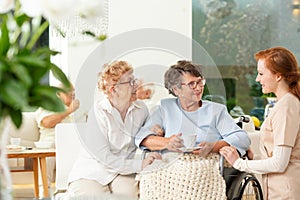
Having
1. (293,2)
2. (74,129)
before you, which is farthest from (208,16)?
(74,129)

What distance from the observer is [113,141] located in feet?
12.1

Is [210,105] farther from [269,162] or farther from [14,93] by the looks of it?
[14,93]

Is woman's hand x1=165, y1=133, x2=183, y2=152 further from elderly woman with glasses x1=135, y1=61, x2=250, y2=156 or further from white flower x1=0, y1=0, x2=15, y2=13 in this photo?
white flower x1=0, y1=0, x2=15, y2=13

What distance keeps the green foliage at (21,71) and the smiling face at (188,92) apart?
2.13 meters

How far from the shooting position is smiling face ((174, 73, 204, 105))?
348cm

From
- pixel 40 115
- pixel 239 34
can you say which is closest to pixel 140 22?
pixel 239 34

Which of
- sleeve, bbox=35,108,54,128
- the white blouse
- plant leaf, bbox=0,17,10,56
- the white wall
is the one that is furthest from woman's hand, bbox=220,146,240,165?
the white wall

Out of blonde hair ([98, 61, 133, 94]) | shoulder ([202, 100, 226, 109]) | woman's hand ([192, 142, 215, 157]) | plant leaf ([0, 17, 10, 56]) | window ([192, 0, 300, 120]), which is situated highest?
window ([192, 0, 300, 120])

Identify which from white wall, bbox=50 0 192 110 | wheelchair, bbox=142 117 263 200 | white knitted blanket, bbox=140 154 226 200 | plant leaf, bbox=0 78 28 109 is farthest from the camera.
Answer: white wall, bbox=50 0 192 110

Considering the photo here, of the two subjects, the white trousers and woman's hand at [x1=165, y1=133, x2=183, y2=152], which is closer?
woman's hand at [x1=165, y1=133, x2=183, y2=152]

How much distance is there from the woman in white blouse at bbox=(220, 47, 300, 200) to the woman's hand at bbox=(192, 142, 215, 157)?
7 centimetres

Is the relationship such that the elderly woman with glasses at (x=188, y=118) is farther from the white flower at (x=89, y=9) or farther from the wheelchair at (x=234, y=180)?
the white flower at (x=89, y=9)

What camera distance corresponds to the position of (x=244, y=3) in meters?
7.67

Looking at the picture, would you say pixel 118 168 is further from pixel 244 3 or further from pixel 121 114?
pixel 244 3
